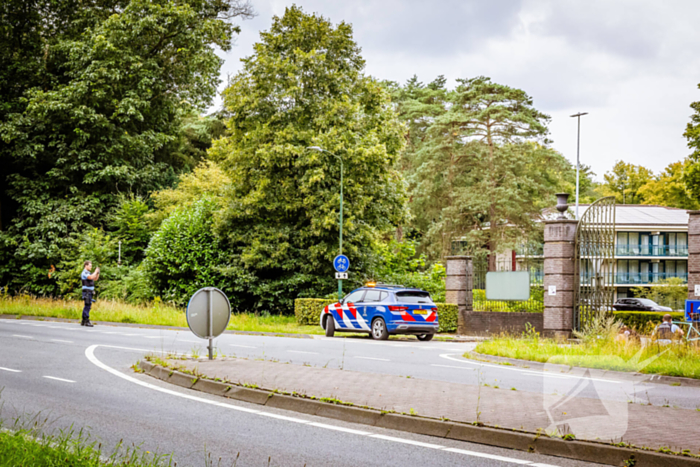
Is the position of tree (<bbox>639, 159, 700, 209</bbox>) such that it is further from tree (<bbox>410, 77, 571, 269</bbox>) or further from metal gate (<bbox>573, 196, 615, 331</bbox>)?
metal gate (<bbox>573, 196, 615, 331</bbox>)

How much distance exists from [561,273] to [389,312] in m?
5.49

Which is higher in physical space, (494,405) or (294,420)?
(494,405)

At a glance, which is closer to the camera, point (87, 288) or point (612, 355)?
point (612, 355)

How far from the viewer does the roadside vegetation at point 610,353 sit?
12109 mm

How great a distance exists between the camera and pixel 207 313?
1091cm

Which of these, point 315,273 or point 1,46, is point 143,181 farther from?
point 315,273

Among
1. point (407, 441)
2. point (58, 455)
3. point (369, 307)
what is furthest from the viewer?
point (369, 307)

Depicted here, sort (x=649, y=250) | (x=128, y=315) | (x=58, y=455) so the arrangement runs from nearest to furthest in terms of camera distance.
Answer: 1. (x=58, y=455)
2. (x=128, y=315)
3. (x=649, y=250)

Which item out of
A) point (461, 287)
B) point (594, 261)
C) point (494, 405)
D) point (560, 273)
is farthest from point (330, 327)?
point (494, 405)

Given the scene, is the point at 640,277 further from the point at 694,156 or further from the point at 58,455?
the point at 58,455

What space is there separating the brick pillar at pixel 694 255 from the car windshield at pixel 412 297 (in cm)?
725

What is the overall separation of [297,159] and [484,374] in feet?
63.7

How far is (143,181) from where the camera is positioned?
128 ft

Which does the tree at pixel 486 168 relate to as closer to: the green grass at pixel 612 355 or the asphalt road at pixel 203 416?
the green grass at pixel 612 355
